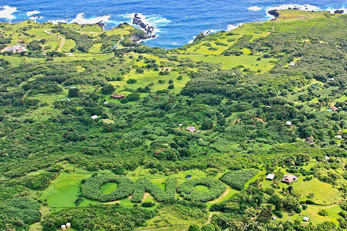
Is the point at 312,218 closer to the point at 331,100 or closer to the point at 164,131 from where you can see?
the point at 164,131

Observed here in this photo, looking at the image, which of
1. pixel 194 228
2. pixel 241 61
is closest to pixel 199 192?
pixel 194 228

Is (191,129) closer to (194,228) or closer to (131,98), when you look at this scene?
(131,98)

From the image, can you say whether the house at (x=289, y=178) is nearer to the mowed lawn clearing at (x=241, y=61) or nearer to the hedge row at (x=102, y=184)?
the hedge row at (x=102, y=184)

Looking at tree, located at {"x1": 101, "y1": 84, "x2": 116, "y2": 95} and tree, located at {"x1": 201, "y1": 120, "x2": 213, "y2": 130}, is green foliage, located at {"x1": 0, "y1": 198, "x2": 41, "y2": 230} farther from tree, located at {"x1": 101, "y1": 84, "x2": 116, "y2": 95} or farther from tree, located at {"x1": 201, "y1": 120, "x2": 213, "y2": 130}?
tree, located at {"x1": 101, "y1": 84, "x2": 116, "y2": 95}

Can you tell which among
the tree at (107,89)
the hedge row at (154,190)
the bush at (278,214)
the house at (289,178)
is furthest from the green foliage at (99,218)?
the tree at (107,89)

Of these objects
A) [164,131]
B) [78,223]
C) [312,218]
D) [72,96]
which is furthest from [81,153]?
[312,218]

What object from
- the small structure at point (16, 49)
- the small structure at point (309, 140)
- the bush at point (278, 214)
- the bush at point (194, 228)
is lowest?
the small structure at point (309, 140)
